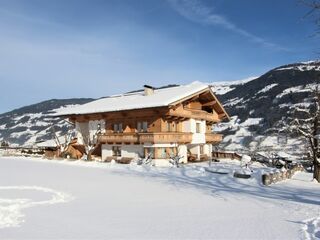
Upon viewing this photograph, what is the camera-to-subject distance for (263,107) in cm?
15838

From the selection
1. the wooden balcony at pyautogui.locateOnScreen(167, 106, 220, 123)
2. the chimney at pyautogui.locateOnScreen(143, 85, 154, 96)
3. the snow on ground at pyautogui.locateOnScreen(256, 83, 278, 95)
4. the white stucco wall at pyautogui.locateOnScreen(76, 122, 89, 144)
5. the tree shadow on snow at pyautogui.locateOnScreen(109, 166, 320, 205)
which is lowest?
the tree shadow on snow at pyautogui.locateOnScreen(109, 166, 320, 205)

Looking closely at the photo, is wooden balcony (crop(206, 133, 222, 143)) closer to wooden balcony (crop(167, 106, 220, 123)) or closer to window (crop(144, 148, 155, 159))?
wooden balcony (crop(167, 106, 220, 123))

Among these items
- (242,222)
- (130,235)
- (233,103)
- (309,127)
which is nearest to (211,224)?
(242,222)

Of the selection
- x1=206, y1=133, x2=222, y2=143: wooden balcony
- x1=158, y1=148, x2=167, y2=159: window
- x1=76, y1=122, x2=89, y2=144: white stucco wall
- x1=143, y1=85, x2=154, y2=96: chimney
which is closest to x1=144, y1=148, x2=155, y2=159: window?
x1=158, y1=148, x2=167, y2=159: window

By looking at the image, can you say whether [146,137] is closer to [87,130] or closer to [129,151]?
[129,151]

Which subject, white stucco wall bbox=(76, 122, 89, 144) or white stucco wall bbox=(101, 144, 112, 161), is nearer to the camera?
white stucco wall bbox=(101, 144, 112, 161)

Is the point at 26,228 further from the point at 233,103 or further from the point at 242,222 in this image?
the point at 233,103

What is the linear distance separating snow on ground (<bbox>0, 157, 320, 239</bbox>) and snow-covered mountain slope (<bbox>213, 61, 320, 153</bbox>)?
90.6 meters

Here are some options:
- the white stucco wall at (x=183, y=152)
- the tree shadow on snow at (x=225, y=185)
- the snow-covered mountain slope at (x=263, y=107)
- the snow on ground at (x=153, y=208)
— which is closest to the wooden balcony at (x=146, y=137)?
the white stucco wall at (x=183, y=152)

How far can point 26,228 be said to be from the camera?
1101cm

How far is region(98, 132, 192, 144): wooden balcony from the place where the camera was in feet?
115

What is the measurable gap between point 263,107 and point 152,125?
423 feet

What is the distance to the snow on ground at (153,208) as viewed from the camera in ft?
35.9

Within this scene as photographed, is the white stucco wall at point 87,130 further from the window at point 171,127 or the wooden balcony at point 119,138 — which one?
the window at point 171,127
